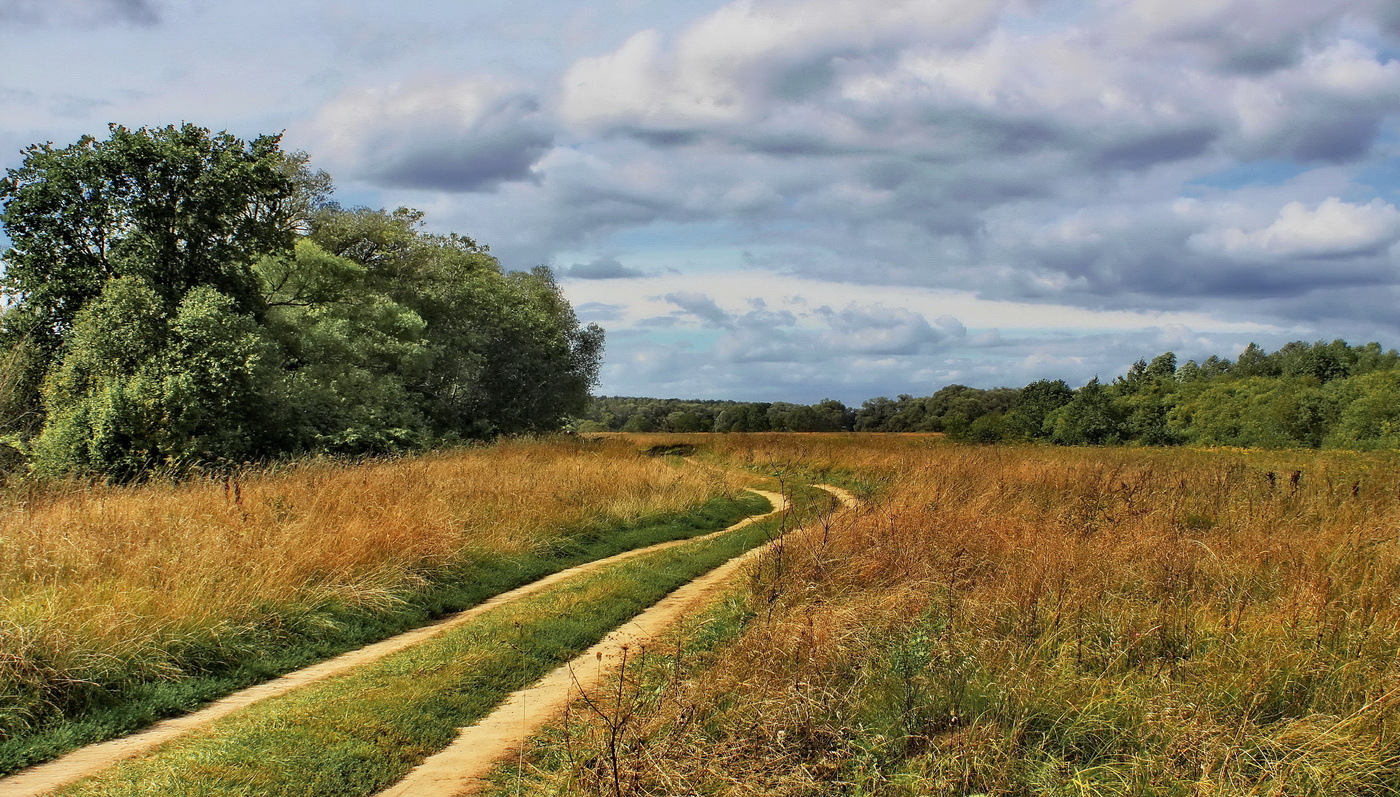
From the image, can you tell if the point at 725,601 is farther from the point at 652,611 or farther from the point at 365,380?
the point at 365,380

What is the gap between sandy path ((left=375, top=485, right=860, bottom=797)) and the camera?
5.46m

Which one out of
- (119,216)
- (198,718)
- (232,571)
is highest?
(119,216)

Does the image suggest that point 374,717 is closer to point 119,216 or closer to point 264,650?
point 264,650

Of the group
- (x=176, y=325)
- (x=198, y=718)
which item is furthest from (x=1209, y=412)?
(x=198, y=718)

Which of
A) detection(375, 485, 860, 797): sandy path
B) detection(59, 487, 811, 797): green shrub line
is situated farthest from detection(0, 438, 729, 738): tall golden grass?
detection(375, 485, 860, 797): sandy path

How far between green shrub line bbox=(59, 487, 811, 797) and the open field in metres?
0.95

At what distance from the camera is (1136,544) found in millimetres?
9578

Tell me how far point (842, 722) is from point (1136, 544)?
5.47 meters

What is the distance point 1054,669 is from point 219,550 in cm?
840

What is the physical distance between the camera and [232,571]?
895cm

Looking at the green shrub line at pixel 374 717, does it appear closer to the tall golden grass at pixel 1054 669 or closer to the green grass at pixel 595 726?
the green grass at pixel 595 726

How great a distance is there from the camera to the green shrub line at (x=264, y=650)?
623 cm

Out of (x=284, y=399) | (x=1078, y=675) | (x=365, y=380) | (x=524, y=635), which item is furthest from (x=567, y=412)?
(x=1078, y=675)

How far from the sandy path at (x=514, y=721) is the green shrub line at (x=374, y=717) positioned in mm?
122
